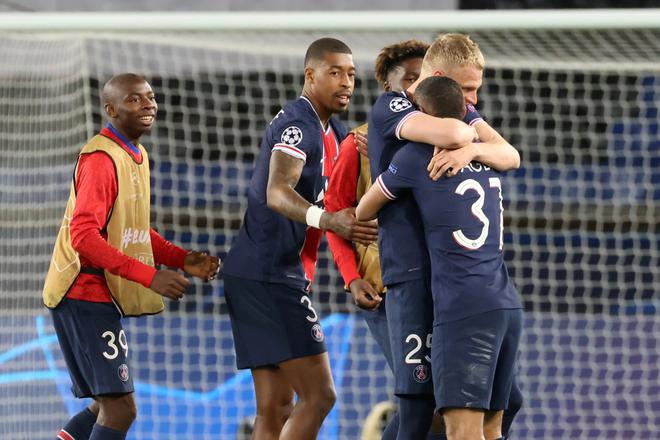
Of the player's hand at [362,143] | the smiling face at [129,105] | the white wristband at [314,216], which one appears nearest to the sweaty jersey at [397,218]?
the white wristband at [314,216]

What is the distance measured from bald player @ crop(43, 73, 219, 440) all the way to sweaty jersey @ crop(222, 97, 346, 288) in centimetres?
21

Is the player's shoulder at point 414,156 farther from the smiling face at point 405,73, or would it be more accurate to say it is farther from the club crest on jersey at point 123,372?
the club crest on jersey at point 123,372

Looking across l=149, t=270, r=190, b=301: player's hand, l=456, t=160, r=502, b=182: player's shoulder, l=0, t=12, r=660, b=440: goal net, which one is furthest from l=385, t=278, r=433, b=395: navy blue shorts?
l=0, t=12, r=660, b=440: goal net

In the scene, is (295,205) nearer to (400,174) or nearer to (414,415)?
(400,174)

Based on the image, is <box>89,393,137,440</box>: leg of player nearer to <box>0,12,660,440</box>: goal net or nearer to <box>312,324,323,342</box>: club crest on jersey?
<box>312,324,323,342</box>: club crest on jersey

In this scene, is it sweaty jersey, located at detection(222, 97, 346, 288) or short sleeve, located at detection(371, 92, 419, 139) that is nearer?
short sleeve, located at detection(371, 92, 419, 139)

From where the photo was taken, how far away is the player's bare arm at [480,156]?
377cm

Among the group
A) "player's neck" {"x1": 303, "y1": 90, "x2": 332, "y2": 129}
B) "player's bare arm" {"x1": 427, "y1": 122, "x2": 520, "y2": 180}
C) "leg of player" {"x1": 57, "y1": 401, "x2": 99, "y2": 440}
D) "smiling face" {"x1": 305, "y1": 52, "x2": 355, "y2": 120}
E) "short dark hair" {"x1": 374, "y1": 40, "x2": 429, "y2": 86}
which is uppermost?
"short dark hair" {"x1": 374, "y1": 40, "x2": 429, "y2": 86}

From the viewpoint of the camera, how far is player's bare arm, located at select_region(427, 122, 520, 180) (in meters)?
3.77

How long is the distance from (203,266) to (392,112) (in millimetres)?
1210

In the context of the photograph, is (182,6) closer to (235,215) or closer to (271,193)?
(235,215)

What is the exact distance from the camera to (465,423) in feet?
12.2

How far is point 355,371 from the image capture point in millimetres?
6836

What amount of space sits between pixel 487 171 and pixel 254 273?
1168mm
